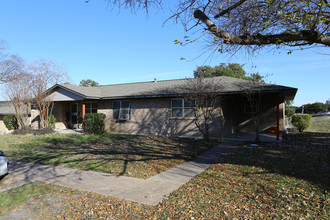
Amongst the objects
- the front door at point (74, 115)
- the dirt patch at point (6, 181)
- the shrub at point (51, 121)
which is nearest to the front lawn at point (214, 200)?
the dirt patch at point (6, 181)

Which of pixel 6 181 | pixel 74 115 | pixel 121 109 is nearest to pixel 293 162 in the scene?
pixel 6 181

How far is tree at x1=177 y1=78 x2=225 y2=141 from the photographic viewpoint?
12477mm

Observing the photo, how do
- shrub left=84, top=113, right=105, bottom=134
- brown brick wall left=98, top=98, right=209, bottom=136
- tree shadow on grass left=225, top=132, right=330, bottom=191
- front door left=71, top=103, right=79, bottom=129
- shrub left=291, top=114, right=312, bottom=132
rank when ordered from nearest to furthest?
tree shadow on grass left=225, top=132, right=330, bottom=191 → brown brick wall left=98, top=98, right=209, bottom=136 → shrub left=84, top=113, right=105, bottom=134 → shrub left=291, top=114, right=312, bottom=132 → front door left=71, top=103, right=79, bottom=129

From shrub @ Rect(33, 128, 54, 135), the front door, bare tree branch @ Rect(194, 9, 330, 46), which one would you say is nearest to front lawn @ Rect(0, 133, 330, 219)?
bare tree branch @ Rect(194, 9, 330, 46)

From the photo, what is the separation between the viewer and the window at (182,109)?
14.6m

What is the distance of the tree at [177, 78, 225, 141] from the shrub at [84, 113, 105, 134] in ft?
20.9

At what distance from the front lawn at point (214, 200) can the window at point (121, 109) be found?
11.7 metres

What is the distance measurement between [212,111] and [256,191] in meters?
9.07

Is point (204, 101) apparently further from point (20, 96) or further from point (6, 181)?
point (20, 96)

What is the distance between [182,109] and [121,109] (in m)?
5.21

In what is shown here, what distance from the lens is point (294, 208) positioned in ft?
13.4

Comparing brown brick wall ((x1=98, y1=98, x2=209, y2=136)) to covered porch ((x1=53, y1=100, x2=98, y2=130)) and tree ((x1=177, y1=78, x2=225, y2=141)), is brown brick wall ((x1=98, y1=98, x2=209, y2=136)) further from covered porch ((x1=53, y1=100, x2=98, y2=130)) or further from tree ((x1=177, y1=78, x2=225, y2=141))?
covered porch ((x1=53, y1=100, x2=98, y2=130))

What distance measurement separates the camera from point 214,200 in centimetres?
450

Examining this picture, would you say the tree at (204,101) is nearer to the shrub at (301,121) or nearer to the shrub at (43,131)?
the shrub at (301,121)
